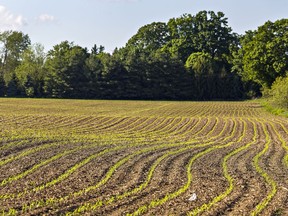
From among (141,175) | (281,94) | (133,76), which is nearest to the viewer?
(141,175)

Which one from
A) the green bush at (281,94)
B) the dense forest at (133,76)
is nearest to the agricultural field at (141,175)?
the green bush at (281,94)

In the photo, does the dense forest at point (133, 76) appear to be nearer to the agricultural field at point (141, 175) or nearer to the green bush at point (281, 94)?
the green bush at point (281, 94)

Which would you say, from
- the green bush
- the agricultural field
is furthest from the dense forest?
the agricultural field

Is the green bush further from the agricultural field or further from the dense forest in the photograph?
the dense forest

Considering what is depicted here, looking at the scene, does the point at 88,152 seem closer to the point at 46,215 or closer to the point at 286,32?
the point at 46,215

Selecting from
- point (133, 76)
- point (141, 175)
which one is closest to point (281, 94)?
point (141, 175)

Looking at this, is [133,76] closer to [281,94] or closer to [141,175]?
[281,94]

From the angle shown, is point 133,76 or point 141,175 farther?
point 133,76

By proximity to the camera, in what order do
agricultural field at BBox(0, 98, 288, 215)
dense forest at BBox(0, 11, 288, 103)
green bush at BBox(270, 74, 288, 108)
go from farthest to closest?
dense forest at BBox(0, 11, 288, 103), green bush at BBox(270, 74, 288, 108), agricultural field at BBox(0, 98, 288, 215)

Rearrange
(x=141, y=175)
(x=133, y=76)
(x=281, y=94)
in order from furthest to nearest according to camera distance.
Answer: (x=133, y=76), (x=281, y=94), (x=141, y=175)

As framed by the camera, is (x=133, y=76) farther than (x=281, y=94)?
Yes

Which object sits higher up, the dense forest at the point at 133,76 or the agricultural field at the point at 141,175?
the dense forest at the point at 133,76

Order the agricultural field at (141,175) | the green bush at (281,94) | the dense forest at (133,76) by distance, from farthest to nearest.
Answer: the dense forest at (133,76), the green bush at (281,94), the agricultural field at (141,175)

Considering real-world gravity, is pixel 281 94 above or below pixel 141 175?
above
